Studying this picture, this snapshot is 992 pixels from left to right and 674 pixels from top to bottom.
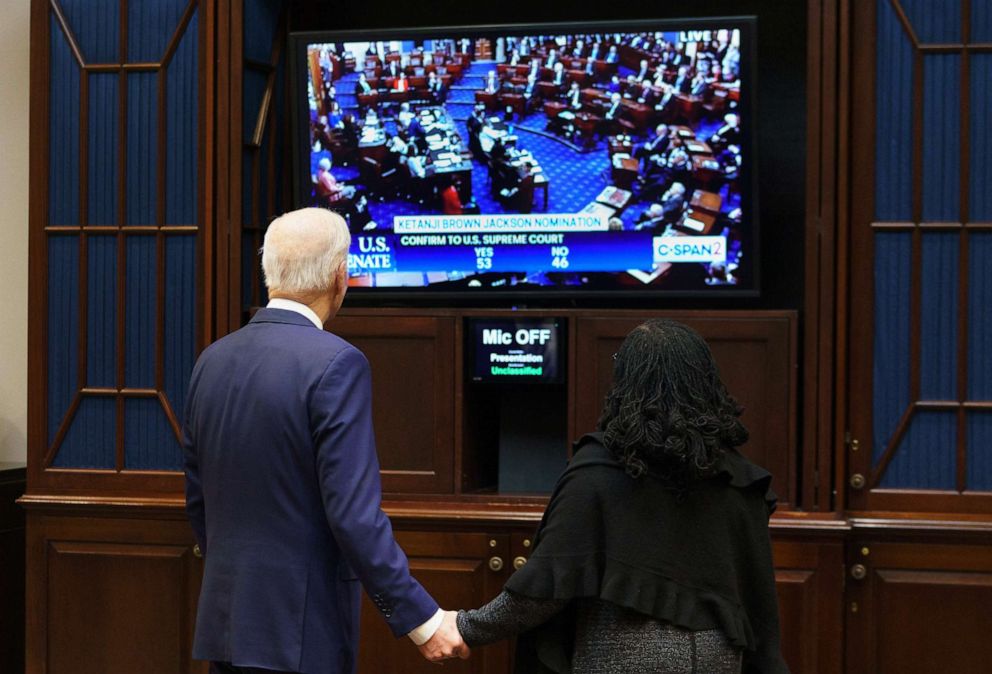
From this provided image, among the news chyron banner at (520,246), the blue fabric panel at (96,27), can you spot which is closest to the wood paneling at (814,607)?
the news chyron banner at (520,246)

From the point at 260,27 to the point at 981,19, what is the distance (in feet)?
7.53

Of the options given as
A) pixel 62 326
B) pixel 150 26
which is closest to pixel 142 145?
pixel 150 26

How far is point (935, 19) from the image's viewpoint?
11.6ft

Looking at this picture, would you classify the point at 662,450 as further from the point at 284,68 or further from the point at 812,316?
the point at 284,68

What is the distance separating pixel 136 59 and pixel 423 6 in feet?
3.56

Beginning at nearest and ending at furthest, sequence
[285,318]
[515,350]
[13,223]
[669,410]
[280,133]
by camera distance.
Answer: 1. [669,410]
2. [285,318]
3. [515,350]
4. [280,133]
5. [13,223]

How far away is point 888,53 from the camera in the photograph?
3.56 m

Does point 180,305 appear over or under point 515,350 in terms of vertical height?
over

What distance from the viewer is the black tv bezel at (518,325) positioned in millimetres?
3783

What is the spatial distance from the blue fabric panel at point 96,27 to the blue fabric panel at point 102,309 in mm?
597

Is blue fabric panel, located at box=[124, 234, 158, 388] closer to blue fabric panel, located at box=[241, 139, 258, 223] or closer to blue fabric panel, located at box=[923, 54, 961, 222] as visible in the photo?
blue fabric panel, located at box=[241, 139, 258, 223]

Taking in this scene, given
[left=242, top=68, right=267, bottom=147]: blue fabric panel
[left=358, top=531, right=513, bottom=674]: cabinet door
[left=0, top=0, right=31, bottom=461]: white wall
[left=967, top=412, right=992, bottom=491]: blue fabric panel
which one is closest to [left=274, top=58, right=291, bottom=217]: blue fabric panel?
[left=242, top=68, right=267, bottom=147]: blue fabric panel

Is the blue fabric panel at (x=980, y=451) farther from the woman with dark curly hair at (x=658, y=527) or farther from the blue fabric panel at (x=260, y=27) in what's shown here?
the blue fabric panel at (x=260, y=27)

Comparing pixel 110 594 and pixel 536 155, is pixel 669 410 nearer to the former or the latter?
pixel 536 155
